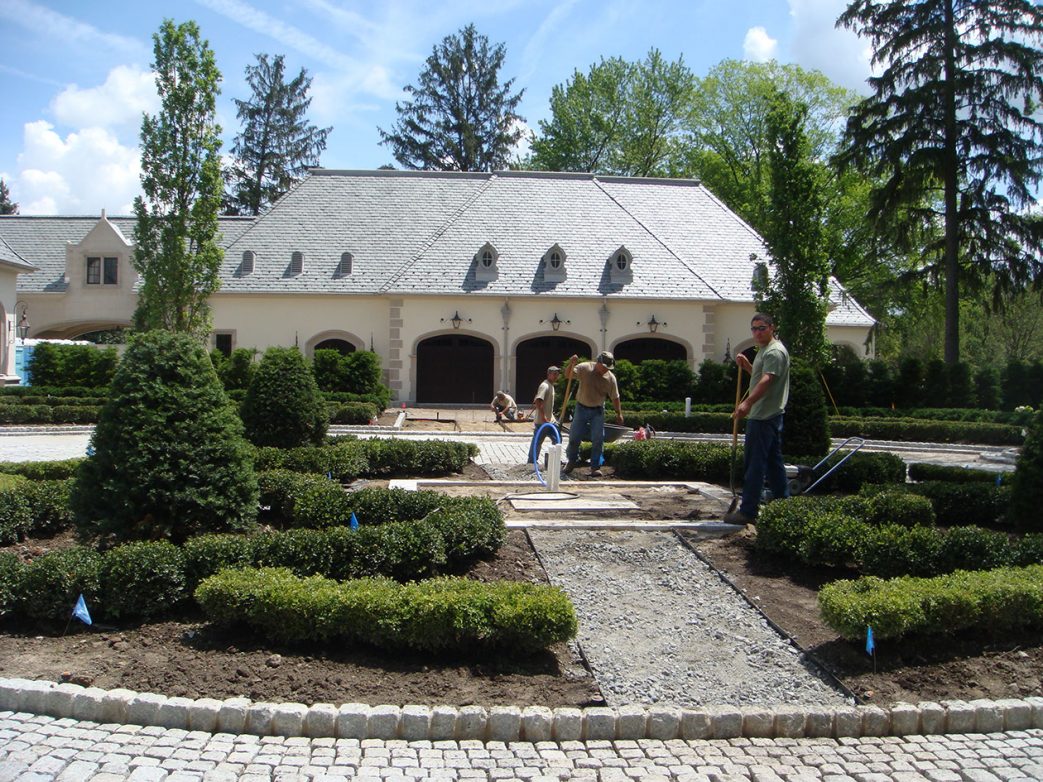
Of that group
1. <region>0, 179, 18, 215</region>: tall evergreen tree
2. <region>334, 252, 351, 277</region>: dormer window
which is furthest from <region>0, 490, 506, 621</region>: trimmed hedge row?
<region>0, 179, 18, 215</region>: tall evergreen tree

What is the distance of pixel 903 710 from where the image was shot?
4734 millimetres

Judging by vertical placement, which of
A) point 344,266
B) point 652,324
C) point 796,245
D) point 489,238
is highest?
point 489,238

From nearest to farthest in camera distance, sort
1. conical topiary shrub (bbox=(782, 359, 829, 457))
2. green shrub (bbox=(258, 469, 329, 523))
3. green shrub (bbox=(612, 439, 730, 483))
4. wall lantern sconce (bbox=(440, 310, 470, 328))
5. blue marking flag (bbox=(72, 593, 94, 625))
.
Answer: blue marking flag (bbox=(72, 593, 94, 625))
green shrub (bbox=(258, 469, 329, 523))
conical topiary shrub (bbox=(782, 359, 829, 457))
green shrub (bbox=(612, 439, 730, 483))
wall lantern sconce (bbox=(440, 310, 470, 328))

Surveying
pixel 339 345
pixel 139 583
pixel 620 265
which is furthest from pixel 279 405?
pixel 620 265

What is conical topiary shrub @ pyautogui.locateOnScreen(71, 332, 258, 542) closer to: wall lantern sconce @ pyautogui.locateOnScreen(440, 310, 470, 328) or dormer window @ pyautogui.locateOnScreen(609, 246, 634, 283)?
wall lantern sconce @ pyautogui.locateOnScreen(440, 310, 470, 328)

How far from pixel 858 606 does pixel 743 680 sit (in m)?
0.83

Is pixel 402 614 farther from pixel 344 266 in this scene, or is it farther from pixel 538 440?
pixel 344 266

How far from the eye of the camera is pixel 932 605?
17.7 feet

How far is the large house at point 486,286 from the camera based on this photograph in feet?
93.8

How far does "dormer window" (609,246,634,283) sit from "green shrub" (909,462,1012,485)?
55.4 feet

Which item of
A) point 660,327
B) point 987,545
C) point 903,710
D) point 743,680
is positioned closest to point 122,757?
point 743,680

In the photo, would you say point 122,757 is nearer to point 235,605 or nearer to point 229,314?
point 235,605

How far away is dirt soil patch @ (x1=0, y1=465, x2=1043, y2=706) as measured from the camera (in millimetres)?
4863

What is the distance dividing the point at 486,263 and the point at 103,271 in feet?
50.1
